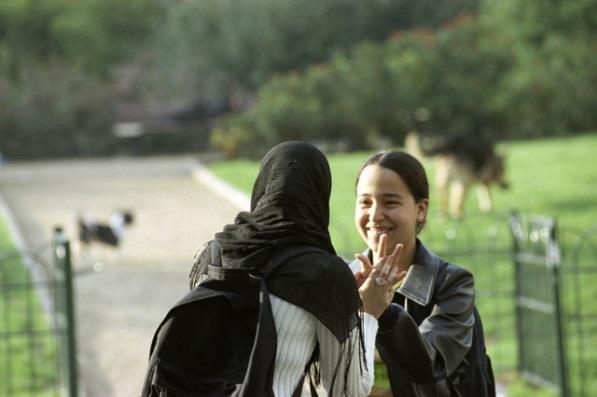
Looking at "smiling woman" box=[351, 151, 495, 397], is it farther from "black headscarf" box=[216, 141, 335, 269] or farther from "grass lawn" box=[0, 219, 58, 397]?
"grass lawn" box=[0, 219, 58, 397]

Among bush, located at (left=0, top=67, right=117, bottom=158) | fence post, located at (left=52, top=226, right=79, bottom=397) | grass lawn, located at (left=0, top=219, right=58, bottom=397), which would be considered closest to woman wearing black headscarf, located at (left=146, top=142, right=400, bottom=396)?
fence post, located at (left=52, top=226, right=79, bottom=397)

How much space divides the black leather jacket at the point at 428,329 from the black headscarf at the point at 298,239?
222mm

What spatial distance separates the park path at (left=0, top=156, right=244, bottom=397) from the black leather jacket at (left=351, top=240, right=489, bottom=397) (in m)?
5.85

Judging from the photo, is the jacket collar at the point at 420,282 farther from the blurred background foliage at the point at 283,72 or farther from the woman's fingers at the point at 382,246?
the blurred background foliage at the point at 283,72

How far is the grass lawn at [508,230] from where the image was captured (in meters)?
9.50

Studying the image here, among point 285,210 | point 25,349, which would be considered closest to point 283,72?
point 25,349

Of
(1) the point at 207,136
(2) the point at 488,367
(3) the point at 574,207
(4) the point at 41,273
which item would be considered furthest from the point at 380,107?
(2) the point at 488,367

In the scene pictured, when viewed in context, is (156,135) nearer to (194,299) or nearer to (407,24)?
(407,24)

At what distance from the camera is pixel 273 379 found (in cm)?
296

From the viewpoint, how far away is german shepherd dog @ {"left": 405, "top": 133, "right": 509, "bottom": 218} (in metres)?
15.1

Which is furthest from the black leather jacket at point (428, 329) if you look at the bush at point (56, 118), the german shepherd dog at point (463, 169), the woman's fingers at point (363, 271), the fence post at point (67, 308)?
the bush at point (56, 118)

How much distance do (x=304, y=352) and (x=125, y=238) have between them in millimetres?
14421

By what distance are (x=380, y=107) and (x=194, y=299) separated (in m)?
29.1

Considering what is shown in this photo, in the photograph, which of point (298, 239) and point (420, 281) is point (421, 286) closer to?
point (420, 281)
